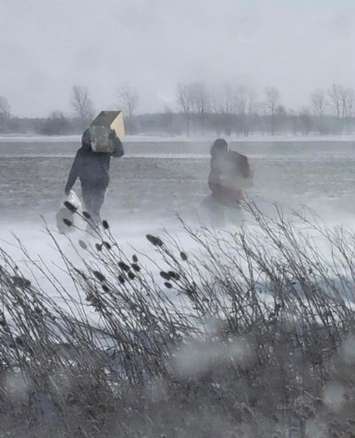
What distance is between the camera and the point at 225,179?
1045 cm

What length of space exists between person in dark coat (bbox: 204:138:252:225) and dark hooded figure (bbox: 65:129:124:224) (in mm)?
1305

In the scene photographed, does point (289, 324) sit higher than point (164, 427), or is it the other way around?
point (289, 324)

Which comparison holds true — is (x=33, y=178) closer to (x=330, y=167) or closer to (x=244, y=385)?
(x=330, y=167)

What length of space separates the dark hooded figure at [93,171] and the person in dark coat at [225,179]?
1305 mm

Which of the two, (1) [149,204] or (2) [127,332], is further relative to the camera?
(1) [149,204]

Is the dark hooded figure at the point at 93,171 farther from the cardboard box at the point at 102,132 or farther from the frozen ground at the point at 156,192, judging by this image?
the frozen ground at the point at 156,192

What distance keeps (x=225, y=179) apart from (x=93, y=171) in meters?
1.74

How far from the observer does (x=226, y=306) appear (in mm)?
4926

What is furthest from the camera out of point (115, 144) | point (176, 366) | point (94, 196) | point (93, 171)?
point (94, 196)

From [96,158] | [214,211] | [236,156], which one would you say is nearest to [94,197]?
[96,158]

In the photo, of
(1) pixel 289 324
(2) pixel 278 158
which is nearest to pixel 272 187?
(2) pixel 278 158

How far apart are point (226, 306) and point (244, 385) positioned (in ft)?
1.78

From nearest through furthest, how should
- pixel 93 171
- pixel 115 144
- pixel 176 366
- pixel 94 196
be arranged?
pixel 176 366
pixel 115 144
pixel 93 171
pixel 94 196

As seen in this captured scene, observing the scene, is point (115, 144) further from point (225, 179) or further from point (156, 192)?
point (156, 192)
